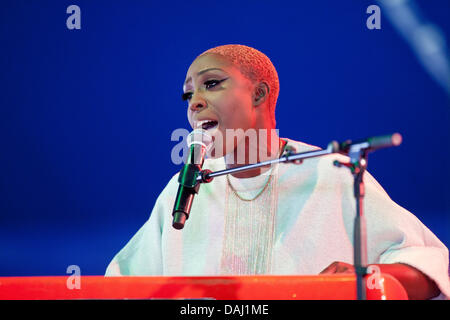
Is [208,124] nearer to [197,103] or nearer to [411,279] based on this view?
[197,103]

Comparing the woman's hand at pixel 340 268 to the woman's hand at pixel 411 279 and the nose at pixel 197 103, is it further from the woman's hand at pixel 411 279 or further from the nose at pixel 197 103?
the nose at pixel 197 103

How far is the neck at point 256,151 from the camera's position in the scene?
2.06 m

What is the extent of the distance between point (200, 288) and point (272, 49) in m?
1.53

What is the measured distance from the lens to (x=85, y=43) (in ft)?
8.72

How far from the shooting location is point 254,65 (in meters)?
2.12

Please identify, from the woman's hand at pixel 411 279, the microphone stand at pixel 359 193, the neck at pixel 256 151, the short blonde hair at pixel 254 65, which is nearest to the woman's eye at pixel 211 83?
the short blonde hair at pixel 254 65

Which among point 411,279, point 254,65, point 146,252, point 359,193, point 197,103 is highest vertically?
point 254,65

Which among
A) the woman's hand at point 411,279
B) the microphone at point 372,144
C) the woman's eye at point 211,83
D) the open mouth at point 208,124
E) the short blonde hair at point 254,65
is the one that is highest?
the short blonde hair at point 254,65

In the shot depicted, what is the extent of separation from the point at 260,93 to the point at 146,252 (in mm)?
808

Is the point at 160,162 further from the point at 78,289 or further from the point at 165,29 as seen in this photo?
the point at 78,289

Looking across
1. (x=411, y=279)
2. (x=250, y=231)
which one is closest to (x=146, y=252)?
(x=250, y=231)

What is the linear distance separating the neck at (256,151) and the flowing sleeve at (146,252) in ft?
1.08

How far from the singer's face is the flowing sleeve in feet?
1.18
